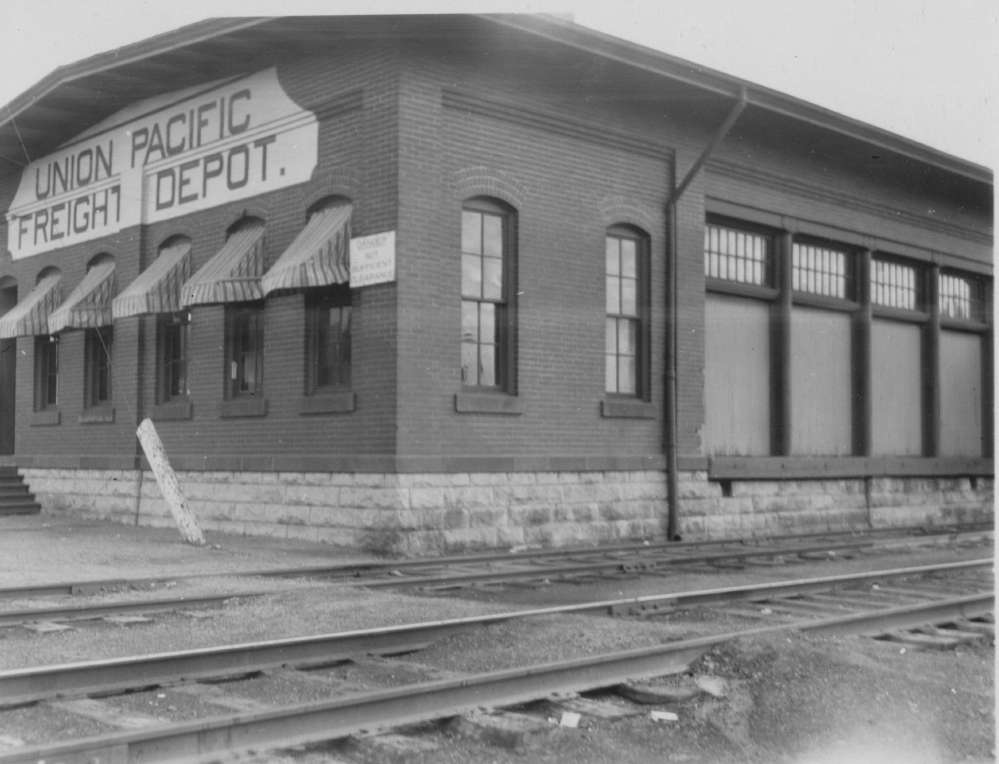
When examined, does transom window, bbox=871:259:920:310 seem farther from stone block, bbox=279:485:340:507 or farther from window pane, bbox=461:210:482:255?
stone block, bbox=279:485:340:507

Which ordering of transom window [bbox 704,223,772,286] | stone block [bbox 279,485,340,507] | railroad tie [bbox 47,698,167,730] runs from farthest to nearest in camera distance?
transom window [bbox 704,223,772,286]
stone block [bbox 279,485,340,507]
railroad tie [bbox 47,698,167,730]

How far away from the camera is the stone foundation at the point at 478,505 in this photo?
46.6 ft

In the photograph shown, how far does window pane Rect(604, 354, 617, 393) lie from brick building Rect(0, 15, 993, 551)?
0.08 metres

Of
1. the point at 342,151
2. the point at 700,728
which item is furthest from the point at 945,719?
the point at 342,151

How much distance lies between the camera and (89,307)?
61.8 ft

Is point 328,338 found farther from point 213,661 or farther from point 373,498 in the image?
point 213,661

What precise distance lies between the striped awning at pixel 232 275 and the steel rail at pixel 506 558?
4.41 metres

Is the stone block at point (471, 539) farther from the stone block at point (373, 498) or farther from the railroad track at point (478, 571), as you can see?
the stone block at point (373, 498)

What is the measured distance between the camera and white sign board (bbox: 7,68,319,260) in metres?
16.2

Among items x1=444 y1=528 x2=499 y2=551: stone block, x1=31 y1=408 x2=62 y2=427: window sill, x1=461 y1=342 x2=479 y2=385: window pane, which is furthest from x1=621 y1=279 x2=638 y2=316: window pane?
x1=31 y1=408 x2=62 y2=427: window sill

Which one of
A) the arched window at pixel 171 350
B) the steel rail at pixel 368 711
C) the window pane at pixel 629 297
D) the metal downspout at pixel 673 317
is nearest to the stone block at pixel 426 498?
the metal downspout at pixel 673 317

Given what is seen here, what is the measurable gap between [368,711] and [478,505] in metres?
8.95

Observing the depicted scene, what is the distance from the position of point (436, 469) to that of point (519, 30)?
5.13 metres

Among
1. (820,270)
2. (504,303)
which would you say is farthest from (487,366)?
(820,270)
